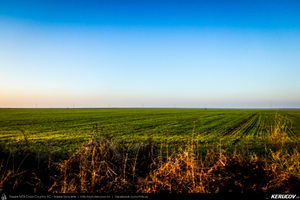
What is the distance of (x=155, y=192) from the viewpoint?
4.69 metres

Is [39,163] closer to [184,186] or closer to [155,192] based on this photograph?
[155,192]

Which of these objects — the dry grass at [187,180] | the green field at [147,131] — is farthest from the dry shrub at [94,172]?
the green field at [147,131]

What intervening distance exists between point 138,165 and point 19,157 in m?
4.46

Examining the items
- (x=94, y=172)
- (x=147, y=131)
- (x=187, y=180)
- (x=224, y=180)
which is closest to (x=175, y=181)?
(x=187, y=180)

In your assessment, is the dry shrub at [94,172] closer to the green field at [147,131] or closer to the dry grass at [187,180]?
the dry grass at [187,180]

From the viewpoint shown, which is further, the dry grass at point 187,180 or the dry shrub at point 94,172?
the dry shrub at point 94,172

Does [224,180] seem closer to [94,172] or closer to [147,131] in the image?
[94,172]

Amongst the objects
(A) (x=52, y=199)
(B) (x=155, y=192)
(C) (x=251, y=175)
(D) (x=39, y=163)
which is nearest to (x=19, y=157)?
(D) (x=39, y=163)

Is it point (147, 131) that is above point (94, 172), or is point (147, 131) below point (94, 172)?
below

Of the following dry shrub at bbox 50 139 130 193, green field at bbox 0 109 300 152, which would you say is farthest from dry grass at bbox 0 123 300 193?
green field at bbox 0 109 300 152

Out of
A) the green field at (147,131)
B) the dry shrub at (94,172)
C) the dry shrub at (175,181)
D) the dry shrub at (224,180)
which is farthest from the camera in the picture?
the green field at (147,131)

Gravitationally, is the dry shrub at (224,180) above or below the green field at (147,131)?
above

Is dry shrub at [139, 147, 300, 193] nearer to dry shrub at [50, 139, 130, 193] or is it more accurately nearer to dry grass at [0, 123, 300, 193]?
dry grass at [0, 123, 300, 193]

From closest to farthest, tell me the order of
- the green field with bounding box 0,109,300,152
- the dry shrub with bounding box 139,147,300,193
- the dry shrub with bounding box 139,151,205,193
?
1. the dry shrub with bounding box 139,147,300,193
2. the dry shrub with bounding box 139,151,205,193
3. the green field with bounding box 0,109,300,152
